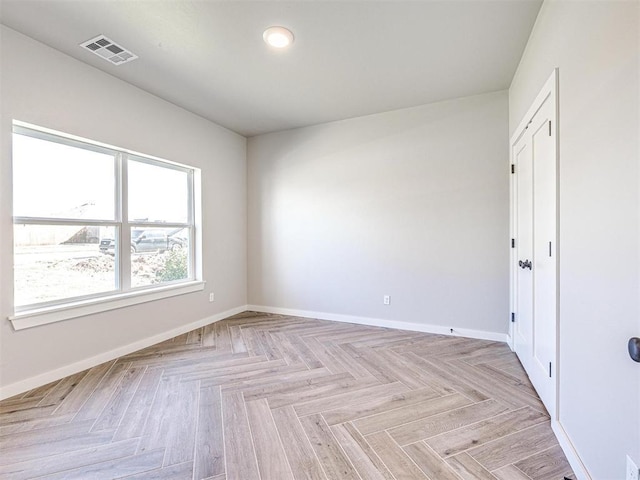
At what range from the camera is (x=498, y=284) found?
325cm

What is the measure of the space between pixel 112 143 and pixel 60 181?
57 centimetres

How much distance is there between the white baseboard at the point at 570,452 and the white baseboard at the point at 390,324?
62.7 inches

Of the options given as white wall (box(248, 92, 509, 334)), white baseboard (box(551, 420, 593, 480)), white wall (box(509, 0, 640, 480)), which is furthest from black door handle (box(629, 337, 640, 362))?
white wall (box(248, 92, 509, 334))

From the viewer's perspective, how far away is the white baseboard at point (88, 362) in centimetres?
221

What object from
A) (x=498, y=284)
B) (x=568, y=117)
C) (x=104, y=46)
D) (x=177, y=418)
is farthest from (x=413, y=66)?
(x=177, y=418)

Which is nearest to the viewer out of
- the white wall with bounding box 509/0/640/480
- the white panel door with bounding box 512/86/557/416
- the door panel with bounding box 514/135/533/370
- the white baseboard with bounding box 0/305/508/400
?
the white wall with bounding box 509/0/640/480

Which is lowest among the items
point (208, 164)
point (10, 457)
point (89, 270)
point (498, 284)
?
point (10, 457)

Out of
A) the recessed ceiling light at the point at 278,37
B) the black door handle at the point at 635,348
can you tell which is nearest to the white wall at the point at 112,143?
the recessed ceiling light at the point at 278,37

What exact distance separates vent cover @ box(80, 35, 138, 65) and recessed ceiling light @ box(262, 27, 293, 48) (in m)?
1.20

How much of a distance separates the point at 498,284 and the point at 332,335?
196cm

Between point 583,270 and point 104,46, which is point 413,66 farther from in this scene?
point 104,46

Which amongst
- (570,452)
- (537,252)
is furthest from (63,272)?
(537,252)

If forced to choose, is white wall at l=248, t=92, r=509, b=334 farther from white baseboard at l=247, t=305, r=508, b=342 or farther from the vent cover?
the vent cover

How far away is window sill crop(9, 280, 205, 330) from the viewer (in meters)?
2.28
